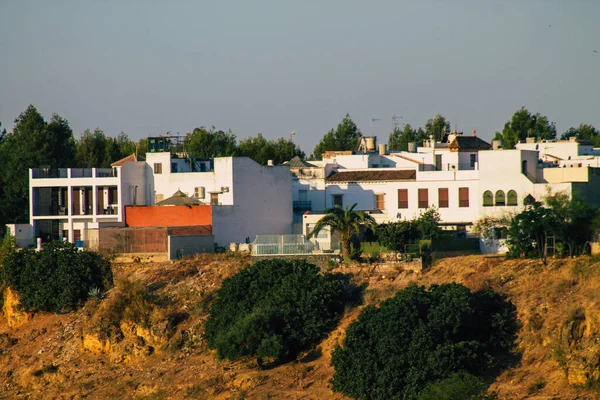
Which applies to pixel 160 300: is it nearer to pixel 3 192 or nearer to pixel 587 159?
pixel 3 192

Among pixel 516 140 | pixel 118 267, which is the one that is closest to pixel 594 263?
pixel 118 267

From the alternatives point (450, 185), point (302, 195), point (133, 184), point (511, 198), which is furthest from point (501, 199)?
point (133, 184)

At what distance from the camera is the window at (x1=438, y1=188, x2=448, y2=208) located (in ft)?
187

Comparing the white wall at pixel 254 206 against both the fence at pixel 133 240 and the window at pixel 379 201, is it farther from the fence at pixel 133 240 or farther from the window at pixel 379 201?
the window at pixel 379 201

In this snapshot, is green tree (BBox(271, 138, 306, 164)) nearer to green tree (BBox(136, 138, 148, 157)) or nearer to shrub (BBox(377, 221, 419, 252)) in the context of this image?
green tree (BBox(136, 138, 148, 157))

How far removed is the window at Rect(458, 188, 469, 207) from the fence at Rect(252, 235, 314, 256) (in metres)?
8.06

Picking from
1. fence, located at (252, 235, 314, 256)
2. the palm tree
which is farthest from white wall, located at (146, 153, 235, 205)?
the palm tree

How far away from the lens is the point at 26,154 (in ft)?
241

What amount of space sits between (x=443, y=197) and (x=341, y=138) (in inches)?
1844

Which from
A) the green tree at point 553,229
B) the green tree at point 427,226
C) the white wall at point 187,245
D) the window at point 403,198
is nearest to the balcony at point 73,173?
the white wall at point 187,245

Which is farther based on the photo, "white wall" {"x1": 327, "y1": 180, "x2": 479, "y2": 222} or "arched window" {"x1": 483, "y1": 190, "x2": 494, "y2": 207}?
"white wall" {"x1": 327, "y1": 180, "x2": 479, "y2": 222}

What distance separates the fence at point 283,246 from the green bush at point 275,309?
336cm

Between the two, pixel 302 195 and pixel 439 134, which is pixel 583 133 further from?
pixel 302 195

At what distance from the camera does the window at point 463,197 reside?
56.4 m
